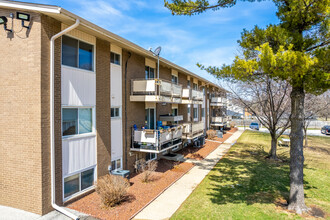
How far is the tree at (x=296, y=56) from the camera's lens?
671 cm

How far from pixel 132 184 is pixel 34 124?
540 centimetres

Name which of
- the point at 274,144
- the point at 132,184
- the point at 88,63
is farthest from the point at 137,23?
the point at 274,144

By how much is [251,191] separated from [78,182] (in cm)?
780

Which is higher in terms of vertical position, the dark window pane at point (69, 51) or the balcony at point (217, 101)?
the dark window pane at point (69, 51)

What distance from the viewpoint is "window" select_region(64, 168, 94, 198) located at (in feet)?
25.0

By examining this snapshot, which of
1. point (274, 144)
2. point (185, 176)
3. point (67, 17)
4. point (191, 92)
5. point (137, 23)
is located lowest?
point (185, 176)

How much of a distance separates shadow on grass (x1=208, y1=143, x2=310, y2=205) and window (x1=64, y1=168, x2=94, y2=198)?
5401mm

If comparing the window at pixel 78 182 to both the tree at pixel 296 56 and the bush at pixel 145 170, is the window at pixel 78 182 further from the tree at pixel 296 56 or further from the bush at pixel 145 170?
the tree at pixel 296 56

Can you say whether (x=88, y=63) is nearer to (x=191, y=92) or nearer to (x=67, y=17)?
(x=67, y=17)

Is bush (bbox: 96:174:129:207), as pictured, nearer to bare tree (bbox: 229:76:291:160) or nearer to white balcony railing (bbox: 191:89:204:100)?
bare tree (bbox: 229:76:291:160)

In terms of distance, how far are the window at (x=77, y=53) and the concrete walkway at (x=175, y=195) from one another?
637 cm

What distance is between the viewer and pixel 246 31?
28.2 feet

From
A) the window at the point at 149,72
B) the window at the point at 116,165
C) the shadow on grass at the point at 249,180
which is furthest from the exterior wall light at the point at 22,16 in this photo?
the shadow on grass at the point at 249,180

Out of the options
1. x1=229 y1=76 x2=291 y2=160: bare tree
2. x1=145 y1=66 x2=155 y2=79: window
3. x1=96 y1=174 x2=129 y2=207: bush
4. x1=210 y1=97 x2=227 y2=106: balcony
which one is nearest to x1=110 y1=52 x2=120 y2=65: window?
x1=145 y1=66 x2=155 y2=79: window
